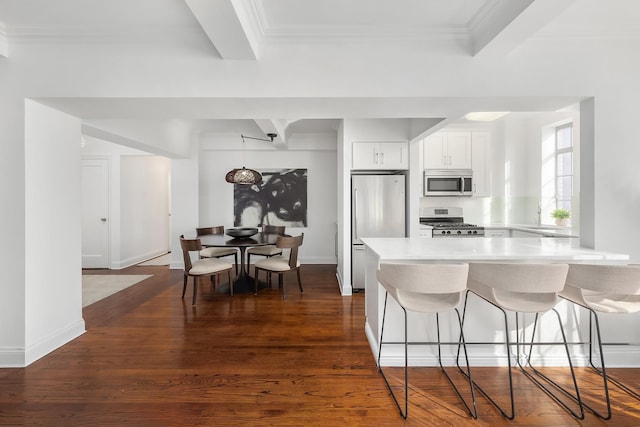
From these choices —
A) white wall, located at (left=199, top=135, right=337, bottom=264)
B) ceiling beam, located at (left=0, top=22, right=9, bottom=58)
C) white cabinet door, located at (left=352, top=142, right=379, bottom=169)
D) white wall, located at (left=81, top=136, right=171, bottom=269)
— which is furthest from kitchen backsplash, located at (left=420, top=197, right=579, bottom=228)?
white wall, located at (left=81, top=136, right=171, bottom=269)

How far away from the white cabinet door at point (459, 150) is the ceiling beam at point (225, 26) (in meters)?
3.88

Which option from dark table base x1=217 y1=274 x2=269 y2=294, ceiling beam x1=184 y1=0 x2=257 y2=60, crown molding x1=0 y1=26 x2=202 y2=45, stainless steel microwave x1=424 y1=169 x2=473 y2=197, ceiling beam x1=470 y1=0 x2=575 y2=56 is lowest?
dark table base x1=217 y1=274 x2=269 y2=294

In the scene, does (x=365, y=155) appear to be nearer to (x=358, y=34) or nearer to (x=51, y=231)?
(x=358, y=34)

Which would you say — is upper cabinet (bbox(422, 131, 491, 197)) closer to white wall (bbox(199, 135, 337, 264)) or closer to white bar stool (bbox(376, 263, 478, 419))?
white wall (bbox(199, 135, 337, 264))

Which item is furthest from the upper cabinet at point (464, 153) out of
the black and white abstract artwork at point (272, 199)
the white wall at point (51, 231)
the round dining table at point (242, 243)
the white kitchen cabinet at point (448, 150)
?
the white wall at point (51, 231)

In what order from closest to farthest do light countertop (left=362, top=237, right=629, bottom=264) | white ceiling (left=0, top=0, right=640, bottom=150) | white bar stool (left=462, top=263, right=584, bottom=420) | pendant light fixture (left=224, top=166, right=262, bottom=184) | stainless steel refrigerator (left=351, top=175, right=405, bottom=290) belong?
white bar stool (left=462, top=263, right=584, bottom=420), white ceiling (left=0, top=0, right=640, bottom=150), light countertop (left=362, top=237, right=629, bottom=264), stainless steel refrigerator (left=351, top=175, right=405, bottom=290), pendant light fixture (left=224, top=166, right=262, bottom=184)

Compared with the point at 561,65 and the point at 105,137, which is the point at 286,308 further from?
the point at 561,65

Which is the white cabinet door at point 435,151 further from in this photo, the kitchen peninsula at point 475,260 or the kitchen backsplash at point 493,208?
the kitchen peninsula at point 475,260

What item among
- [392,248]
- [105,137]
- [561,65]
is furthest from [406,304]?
[105,137]

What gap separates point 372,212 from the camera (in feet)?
14.2

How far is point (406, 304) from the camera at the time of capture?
79.0 inches

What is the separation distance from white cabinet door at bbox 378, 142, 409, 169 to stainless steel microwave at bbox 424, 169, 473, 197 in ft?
3.03

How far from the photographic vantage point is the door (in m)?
5.95

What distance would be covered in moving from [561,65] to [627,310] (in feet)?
6.10
